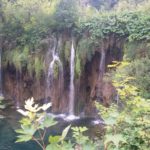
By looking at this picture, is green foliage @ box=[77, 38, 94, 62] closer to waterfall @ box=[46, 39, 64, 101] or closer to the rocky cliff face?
the rocky cliff face

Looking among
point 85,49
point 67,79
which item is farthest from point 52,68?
point 85,49

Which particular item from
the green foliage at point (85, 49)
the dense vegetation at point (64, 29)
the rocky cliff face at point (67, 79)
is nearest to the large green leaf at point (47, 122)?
the dense vegetation at point (64, 29)

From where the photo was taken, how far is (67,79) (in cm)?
1426

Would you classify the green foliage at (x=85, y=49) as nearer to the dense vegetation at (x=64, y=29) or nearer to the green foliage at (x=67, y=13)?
the dense vegetation at (x=64, y=29)

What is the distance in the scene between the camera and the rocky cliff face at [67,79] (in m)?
13.6

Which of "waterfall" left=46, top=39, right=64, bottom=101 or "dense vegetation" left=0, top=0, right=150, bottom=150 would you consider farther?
"waterfall" left=46, top=39, right=64, bottom=101

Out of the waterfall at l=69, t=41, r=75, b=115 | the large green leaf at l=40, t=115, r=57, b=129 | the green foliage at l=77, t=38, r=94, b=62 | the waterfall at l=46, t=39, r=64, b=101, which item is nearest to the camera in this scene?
the large green leaf at l=40, t=115, r=57, b=129

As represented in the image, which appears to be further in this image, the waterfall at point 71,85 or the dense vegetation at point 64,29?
the waterfall at point 71,85

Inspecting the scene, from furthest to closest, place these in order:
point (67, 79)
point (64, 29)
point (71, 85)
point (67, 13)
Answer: point (64, 29), point (67, 79), point (71, 85), point (67, 13)

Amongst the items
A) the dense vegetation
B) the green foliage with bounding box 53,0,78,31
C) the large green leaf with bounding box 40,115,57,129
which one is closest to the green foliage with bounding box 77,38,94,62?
the dense vegetation

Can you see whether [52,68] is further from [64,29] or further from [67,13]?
[67,13]

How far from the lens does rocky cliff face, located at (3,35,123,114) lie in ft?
44.5

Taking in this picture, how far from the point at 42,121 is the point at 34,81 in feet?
42.9

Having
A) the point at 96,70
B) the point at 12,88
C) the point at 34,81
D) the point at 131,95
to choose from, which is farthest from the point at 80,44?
the point at 131,95
